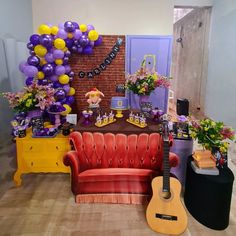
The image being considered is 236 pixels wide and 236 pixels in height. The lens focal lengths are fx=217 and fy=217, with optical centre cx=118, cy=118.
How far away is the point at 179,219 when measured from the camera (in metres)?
1.81

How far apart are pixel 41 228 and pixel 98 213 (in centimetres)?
52

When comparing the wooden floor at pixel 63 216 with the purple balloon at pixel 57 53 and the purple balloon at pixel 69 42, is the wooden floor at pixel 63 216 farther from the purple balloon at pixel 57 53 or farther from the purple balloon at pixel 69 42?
the purple balloon at pixel 69 42

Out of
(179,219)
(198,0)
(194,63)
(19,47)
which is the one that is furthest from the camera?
(194,63)

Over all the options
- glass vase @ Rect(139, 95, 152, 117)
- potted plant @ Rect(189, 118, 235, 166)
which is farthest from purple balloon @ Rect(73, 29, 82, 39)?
potted plant @ Rect(189, 118, 235, 166)

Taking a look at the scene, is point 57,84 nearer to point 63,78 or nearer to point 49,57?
point 63,78

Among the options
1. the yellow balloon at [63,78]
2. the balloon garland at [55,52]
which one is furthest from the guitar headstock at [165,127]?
the yellow balloon at [63,78]

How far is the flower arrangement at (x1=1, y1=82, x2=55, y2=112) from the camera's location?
245cm

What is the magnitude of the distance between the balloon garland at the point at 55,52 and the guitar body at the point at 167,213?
1.94 m

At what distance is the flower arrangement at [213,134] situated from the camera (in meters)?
1.90

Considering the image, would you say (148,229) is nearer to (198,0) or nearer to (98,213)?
(98,213)

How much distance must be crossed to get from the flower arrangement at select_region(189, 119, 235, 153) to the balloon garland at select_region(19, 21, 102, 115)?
6.57 feet

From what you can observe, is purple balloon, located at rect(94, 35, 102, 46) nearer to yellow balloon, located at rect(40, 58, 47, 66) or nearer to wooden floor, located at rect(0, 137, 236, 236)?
yellow balloon, located at rect(40, 58, 47, 66)

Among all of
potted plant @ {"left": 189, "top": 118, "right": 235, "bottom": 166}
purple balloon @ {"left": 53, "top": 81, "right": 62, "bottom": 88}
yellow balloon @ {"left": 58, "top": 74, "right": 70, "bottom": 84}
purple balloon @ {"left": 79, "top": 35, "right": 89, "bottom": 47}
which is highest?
purple balloon @ {"left": 79, "top": 35, "right": 89, "bottom": 47}

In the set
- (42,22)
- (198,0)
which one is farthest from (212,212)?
(198,0)
